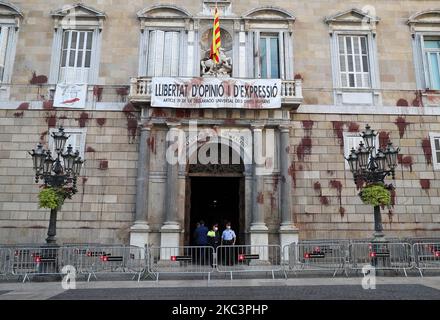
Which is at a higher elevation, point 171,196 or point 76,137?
point 76,137

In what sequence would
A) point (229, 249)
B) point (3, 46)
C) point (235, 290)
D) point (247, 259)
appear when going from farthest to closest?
1. point (3, 46)
2. point (247, 259)
3. point (229, 249)
4. point (235, 290)

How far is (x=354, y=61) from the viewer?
19.4 m

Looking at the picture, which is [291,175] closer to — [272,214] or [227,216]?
[272,214]

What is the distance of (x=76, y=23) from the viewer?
19.2 m

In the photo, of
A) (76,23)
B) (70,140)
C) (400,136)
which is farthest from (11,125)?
(400,136)

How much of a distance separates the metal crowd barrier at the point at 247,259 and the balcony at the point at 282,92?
6256 millimetres

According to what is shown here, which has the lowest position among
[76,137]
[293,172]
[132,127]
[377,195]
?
[377,195]

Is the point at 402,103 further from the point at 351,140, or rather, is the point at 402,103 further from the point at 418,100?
the point at 351,140

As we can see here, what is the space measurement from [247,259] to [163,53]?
10.3 metres

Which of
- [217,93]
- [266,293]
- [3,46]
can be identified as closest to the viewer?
[266,293]

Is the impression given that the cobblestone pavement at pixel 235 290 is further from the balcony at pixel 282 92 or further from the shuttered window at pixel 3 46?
the shuttered window at pixel 3 46

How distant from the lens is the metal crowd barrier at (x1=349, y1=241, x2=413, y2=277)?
42.2 ft

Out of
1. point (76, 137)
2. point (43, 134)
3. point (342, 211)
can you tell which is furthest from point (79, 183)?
point (342, 211)

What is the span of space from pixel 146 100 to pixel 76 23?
570 cm
